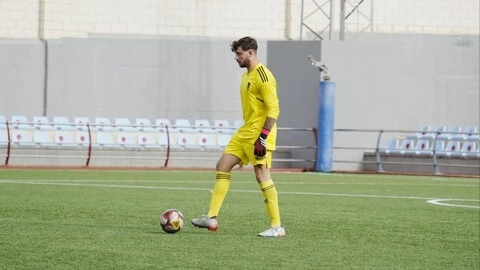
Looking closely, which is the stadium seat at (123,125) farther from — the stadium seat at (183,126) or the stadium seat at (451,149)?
the stadium seat at (451,149)

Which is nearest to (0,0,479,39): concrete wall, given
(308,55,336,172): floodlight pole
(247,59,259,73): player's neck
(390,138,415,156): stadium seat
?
(390,138,415,156): stadium seat

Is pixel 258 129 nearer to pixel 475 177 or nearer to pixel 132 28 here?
pixel 475 177

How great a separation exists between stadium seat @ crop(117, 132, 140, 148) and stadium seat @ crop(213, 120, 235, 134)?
7.29 ft

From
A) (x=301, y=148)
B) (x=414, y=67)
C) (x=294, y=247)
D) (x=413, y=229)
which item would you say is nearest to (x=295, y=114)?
(x=301, y=148)

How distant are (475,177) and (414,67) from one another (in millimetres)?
5566

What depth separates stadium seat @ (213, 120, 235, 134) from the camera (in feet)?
116

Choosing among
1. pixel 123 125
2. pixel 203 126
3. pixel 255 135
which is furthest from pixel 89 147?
pixel 255 135

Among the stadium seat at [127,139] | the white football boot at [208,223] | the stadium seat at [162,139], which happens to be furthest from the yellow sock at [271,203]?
the stadium seat at [162,139]

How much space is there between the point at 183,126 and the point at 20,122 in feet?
14.4

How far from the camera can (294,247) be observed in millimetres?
11656

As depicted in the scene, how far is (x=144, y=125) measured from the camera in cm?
3325

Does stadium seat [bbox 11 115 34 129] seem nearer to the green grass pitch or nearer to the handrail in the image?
the handrail

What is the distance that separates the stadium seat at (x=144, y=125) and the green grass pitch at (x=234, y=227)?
884 centimetres

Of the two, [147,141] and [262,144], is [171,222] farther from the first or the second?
[147,141]
